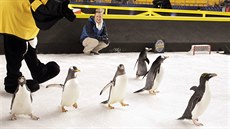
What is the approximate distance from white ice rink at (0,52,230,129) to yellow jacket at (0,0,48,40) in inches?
20.0

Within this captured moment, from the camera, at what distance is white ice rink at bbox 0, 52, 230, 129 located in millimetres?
2281

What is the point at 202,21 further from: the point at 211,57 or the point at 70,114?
the point at 70,114

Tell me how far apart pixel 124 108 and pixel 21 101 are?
0.76 m

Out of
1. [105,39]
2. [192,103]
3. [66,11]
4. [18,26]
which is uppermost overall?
[66,11]

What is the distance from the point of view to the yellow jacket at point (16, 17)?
2615mm

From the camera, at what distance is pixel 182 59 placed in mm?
4906

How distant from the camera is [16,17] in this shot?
2629 mm

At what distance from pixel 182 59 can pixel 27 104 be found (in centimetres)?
306

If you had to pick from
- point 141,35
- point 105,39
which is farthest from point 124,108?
point 141,35

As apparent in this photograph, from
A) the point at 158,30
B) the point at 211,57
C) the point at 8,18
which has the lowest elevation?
the point at 211,57

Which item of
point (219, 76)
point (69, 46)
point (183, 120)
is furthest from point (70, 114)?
point (69, 46)

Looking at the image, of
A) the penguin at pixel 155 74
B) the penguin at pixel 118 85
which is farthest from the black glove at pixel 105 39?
the penguin at pixel 118 85

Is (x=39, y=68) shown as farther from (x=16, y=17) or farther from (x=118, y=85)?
(x=118, y=85)

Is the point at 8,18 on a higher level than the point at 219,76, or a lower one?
higher
